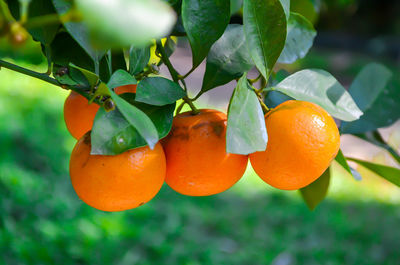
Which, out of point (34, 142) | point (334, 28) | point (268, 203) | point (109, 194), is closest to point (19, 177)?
point (34, 142)

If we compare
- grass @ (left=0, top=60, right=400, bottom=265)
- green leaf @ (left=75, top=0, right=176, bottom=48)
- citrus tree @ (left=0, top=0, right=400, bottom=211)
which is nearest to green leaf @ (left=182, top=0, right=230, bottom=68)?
citrus tree @ (left=0, top=0, right=400, bottom=211)

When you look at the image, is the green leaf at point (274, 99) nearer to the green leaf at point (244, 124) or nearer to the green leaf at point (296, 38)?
the green leaf at point (296, 38)

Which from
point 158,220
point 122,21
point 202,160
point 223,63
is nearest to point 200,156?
point 202,160

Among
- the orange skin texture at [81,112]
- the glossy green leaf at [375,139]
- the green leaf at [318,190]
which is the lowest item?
the green leaf at [318,190]

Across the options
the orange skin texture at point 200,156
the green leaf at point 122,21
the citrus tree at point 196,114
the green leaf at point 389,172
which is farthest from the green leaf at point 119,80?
the green leaf at point 389,172

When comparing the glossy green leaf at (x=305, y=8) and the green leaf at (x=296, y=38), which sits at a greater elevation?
the green leaf at (x=296, y=38)

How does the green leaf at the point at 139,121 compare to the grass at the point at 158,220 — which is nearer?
the green leaf at the point at 139,121

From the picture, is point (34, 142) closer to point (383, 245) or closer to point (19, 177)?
point (19, 177)

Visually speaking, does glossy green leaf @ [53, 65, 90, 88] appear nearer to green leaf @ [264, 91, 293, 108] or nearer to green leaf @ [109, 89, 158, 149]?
green leaf @ [109, 89, 158, 149]
